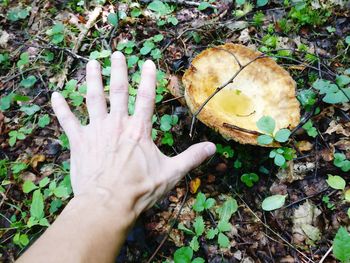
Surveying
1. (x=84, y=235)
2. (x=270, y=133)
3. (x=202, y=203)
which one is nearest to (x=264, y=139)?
(x=270, y=133)

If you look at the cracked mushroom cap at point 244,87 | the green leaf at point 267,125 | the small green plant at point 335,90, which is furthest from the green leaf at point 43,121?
the small green plant at point 335,90

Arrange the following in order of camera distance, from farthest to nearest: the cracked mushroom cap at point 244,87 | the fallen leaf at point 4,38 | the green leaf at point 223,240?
the fallen leaf at point 4,38 → the cracked mushroom cap at point 244,87 → the green leaf at point 223,240

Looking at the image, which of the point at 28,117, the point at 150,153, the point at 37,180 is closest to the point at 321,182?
the point at 150,153

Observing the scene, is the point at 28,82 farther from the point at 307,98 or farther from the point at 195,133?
the point at 307,98

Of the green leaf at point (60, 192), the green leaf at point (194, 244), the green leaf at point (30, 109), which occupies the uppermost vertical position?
the green leaf at point (30, 109)

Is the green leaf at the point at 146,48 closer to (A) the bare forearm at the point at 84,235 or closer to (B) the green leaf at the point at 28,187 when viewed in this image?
(B) the green leaf at the point at 28,187

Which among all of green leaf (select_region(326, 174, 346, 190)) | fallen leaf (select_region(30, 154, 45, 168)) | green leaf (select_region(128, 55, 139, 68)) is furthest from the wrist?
green leaf (select_region(128, 55, 139, 68))

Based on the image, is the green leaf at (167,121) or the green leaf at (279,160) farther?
the green leaf at (167,121)
